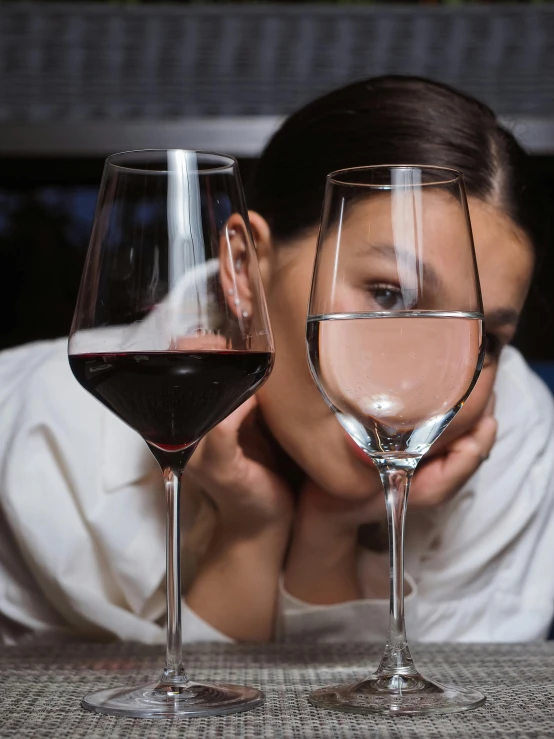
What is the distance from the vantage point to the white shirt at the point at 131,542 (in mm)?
1078

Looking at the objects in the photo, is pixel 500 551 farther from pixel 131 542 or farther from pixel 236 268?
pixel 236 268

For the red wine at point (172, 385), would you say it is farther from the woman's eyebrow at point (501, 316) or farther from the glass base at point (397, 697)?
the woman's eyebrow at point (501, 316)

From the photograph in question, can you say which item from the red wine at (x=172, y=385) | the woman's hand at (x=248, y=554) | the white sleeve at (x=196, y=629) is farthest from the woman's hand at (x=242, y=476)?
the red wine at (x=172, y=385)

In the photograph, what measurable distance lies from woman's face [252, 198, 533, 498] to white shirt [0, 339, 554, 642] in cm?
20

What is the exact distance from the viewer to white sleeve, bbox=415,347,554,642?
1.23 metres

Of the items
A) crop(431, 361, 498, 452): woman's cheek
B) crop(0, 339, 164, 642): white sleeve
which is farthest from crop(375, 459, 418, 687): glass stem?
crop(0, 339, 164, 642): white sleeve

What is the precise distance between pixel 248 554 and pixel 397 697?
675mm

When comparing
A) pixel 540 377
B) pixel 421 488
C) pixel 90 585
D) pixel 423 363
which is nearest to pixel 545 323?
pixel 540 377

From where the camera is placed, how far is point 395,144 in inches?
40.5

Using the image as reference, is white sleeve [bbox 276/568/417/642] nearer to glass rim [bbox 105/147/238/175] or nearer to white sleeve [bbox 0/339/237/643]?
white sleeve [bbox 0/339/237/643]

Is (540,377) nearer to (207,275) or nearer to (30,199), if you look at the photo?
(30,199)

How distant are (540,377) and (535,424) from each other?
190 millimetres

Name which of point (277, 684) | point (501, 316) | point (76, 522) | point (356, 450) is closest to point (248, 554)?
point (76, 522)

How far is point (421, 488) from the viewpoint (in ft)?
3.52
